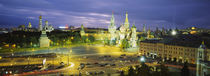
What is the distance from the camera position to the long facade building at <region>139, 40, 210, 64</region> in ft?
111

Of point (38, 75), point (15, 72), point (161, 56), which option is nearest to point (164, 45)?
point (161, 56)

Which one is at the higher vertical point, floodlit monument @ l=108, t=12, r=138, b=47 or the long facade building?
floodlit monument @ l=108, t=12, r=138, b=47

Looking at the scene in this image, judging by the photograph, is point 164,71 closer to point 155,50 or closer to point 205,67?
point 205,67

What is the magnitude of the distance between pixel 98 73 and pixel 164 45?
21717 mm

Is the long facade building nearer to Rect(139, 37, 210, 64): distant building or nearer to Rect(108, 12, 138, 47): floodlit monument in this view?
Rect(139, 37, 210, 64): distant building

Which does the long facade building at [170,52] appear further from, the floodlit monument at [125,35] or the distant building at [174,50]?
the floodlit monument at [125,35]

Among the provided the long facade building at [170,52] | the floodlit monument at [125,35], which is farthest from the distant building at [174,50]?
the floodlit monument at [125,35]

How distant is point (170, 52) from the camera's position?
39.4 meters

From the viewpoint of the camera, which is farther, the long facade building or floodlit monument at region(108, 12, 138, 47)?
floodlit monument at region(108, 12, 138, 47)

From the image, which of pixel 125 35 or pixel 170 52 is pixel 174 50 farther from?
pixel 125 35

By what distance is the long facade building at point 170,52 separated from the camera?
33.9m

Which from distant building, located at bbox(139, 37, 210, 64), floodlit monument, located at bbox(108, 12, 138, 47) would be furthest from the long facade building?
floodlit monument, located at bbox(108, 12, 138, 47)

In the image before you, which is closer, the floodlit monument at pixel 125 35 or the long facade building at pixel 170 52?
the long facade building at pixel 170 52

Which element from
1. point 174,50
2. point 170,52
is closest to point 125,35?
point 170,52
